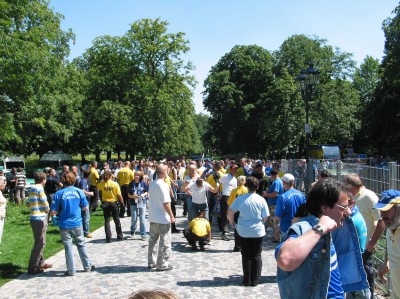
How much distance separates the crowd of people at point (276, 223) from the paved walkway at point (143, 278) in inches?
11.3

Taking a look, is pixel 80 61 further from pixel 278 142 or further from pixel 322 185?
pixel 322 185

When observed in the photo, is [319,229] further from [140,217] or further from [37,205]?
[140,217]

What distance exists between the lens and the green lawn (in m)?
8.81

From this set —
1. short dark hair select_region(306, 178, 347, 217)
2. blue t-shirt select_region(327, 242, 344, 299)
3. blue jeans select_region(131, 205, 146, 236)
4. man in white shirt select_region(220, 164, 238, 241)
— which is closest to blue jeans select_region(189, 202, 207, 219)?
man in white shirt select_region(220, 164, 238, 241)

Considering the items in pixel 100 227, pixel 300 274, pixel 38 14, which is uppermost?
pixel 38 14

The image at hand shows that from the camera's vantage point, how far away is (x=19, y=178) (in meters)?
22.0

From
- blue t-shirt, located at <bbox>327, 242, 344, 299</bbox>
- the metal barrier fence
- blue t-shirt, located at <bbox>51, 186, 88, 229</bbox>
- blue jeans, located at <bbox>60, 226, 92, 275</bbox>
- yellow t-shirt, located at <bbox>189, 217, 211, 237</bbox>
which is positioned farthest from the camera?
yellow t-shirt, located at <bbox>189, 217, 211, 237</bbox>

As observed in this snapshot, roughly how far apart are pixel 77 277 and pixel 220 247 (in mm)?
3876

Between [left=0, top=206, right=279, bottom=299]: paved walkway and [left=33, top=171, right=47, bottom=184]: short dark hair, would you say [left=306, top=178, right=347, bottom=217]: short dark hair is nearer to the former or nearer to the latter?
[left=0, top=206, right=279, bottom=299]: paved walkway

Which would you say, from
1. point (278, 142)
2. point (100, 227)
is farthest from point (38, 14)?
point (278, 142)

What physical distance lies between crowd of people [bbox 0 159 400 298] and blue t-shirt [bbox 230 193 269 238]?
0.7 inches

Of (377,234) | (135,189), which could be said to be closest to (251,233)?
(377,234)

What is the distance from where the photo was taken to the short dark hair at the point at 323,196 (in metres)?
2.81

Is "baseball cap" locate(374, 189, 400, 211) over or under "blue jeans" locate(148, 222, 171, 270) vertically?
over
